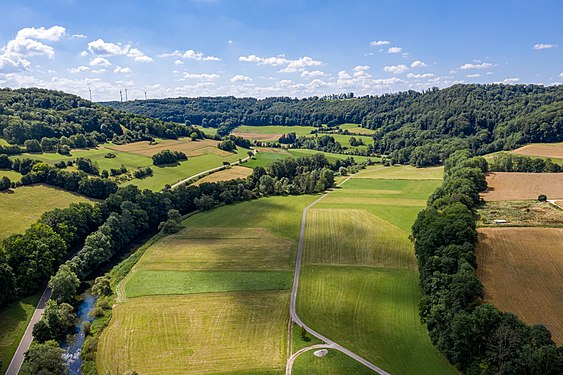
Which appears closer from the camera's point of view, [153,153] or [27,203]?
[27,203]

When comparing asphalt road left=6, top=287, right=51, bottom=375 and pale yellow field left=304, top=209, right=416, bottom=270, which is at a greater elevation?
pale yellow field left=304, top=209, right=416, bottom=270

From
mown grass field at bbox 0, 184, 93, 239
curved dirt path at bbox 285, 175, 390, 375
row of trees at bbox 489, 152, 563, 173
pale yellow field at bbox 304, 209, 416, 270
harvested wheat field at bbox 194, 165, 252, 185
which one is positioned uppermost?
row of trees at bbox 489, 152, 563, 173

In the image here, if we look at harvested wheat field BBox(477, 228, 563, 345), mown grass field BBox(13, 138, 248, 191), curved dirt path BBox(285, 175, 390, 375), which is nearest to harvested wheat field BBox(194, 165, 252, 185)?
mown grass field BBox(13, 138, 248, 191)

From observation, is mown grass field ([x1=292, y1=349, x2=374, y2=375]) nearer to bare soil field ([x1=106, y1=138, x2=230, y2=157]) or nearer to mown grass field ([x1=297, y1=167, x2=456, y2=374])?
mown grass field ([x1=297, y1=167, x2=456, y2=374])

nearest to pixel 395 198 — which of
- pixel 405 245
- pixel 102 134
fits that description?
pixel 405 245

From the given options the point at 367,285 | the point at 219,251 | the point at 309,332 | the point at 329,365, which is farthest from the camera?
the point at 219,251

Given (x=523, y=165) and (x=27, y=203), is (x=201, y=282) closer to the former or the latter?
(x=27, y=203)

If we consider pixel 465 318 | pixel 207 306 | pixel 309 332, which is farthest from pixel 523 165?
pixel 207 306

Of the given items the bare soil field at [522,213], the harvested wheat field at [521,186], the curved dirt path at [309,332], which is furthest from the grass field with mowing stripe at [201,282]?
the harvested wheat field at [521,186]
